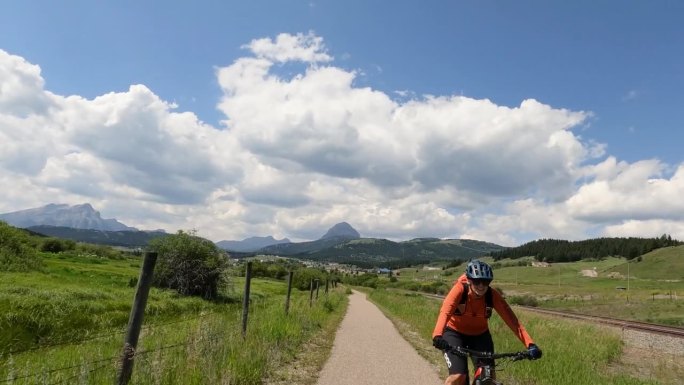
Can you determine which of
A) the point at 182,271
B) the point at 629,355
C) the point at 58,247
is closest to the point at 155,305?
the point at 182,271

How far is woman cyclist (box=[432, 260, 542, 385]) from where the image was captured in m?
6.12

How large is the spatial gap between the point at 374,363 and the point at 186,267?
23.2m

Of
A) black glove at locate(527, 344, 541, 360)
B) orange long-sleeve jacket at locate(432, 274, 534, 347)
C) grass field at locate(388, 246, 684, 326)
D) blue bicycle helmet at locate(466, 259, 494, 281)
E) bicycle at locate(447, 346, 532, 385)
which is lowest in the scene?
grass field at locate(388, 246, 684, 326)

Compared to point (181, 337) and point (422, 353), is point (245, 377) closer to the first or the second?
point (181, 337)

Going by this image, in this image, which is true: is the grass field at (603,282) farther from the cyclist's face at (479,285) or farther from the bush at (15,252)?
the cyclist's face at (479,285)

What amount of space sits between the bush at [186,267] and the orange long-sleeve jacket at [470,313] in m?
28.3

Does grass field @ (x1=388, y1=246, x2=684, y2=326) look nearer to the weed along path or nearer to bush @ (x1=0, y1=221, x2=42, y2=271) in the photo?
the weed along path

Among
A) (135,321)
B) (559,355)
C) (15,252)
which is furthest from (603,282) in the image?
(135,321)

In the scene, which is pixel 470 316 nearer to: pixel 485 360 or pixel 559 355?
pixel 485 360

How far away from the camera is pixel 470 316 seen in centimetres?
662

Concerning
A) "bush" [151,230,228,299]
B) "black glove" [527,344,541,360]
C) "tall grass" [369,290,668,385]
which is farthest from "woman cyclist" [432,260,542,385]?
"bush" [151,230,228,299]

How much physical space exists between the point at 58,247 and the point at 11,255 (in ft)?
131

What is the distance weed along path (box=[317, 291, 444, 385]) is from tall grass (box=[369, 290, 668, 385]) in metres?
0.76

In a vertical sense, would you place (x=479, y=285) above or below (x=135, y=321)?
above
